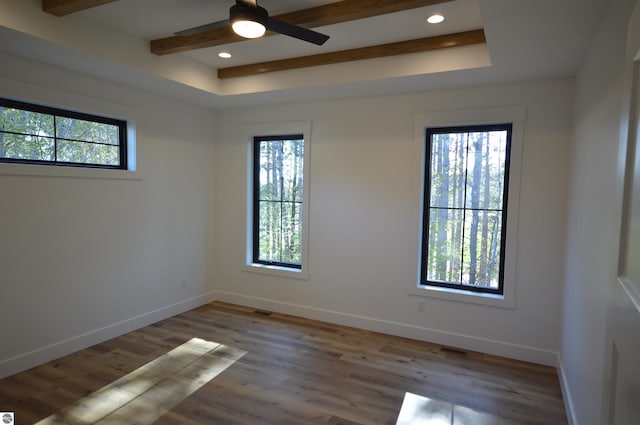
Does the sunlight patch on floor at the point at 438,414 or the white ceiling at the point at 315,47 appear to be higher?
the white ceiling at the point at 315,47

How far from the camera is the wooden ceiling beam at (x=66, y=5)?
2.29m

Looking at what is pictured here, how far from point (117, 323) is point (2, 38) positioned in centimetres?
258

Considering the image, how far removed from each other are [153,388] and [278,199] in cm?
245

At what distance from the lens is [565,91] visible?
300 centimetres

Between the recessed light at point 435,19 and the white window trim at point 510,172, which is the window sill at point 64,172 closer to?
the white window trim at point 510,172

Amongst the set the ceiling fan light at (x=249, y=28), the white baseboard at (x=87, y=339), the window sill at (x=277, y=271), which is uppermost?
the ceiling fan light at (x=249, y=28)

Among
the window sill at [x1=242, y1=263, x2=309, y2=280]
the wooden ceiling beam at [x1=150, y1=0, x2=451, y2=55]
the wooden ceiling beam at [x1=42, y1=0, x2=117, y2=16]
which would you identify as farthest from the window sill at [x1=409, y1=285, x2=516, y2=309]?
the wooden ceiling beam at [x1=42, y1=0, x2=117, y2=16]

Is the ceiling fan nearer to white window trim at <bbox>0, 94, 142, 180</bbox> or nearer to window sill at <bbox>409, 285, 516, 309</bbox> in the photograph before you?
white window trim at <bbox>0, 94, 142, 180</bbox>

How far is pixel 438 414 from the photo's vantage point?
2441mm

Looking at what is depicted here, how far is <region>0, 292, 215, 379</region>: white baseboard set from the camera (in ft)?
9.29

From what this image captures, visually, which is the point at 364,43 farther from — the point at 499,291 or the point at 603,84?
the point at 499,291

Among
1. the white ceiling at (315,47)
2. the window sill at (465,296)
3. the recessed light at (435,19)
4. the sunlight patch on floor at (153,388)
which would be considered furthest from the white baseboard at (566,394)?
the recessed light at (435,19)

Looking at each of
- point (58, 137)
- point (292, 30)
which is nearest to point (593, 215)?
point (292, 30)

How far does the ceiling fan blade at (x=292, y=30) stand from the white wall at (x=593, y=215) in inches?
60.9
